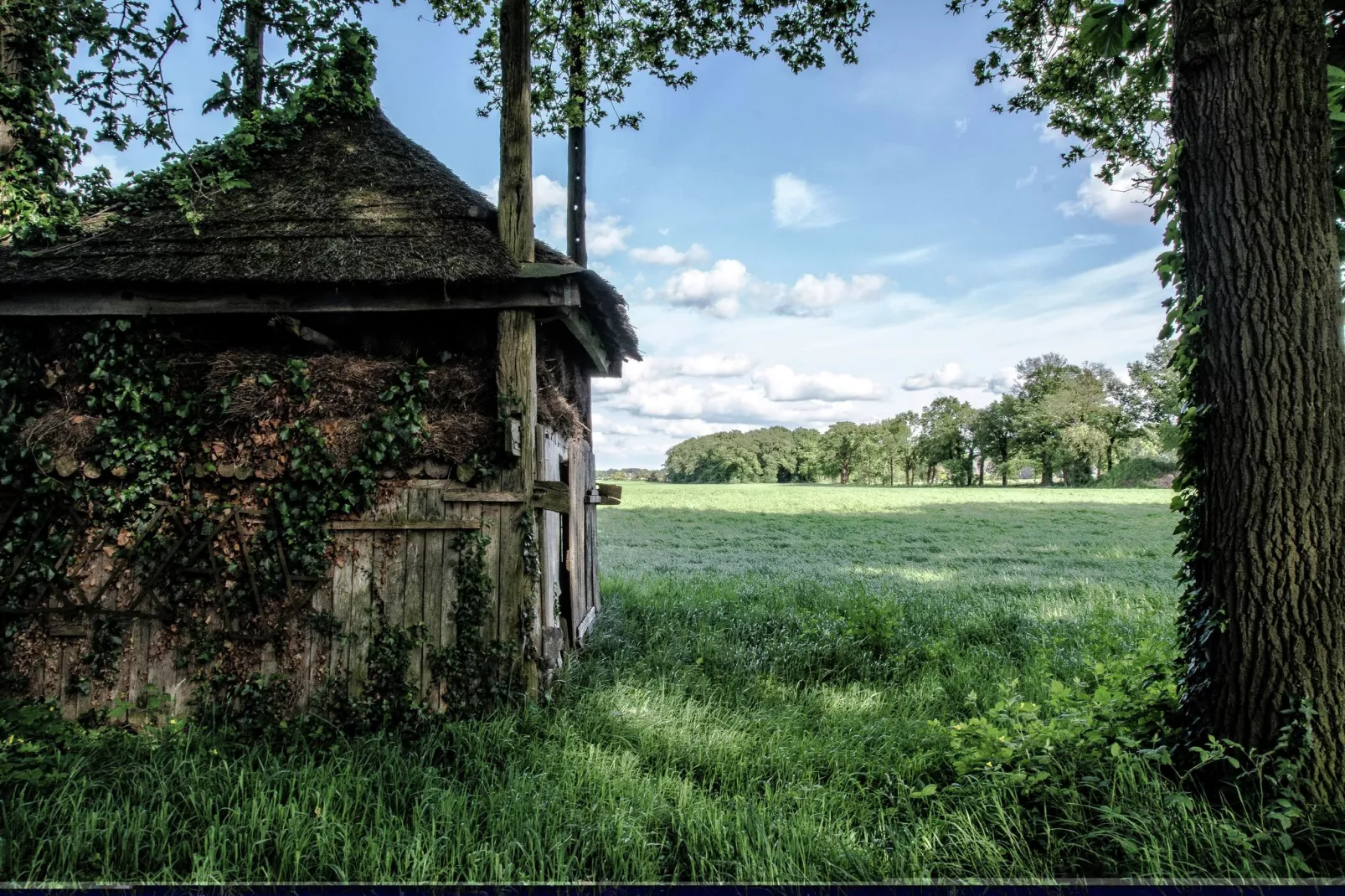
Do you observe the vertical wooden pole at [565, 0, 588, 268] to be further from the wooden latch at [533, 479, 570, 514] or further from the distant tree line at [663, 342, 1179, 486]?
the distant tree line at [663, 342, 1179, 486]

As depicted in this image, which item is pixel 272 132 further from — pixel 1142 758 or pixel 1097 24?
pixel 1142 758

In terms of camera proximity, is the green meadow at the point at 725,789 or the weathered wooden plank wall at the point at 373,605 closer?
the green meadow at the point at 725,789

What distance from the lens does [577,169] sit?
10.3 m

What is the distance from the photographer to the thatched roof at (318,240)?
17.8ft

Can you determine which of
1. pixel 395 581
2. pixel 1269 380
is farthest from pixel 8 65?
pixel 1269 380

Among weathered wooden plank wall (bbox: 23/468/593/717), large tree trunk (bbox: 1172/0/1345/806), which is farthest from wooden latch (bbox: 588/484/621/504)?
large tree trunk (bbox: 1172/0/1345/806)

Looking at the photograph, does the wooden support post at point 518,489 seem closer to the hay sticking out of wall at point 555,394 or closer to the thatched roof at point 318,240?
the thatched roof at point 318,240

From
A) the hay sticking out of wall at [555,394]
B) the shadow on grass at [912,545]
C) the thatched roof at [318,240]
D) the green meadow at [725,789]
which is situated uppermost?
the thatched roof at [318,240]

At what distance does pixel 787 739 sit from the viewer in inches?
188

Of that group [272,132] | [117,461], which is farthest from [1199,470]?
[272,132]

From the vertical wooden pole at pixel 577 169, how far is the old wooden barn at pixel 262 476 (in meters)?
4.59

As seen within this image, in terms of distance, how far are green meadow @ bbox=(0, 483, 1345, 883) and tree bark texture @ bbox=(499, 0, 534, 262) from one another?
4.09 metres

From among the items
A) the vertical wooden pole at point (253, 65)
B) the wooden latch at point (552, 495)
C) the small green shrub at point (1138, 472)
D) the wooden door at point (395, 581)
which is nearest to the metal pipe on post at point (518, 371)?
the wooden latch at point (552, 495)

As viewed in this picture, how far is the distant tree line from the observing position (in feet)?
214
